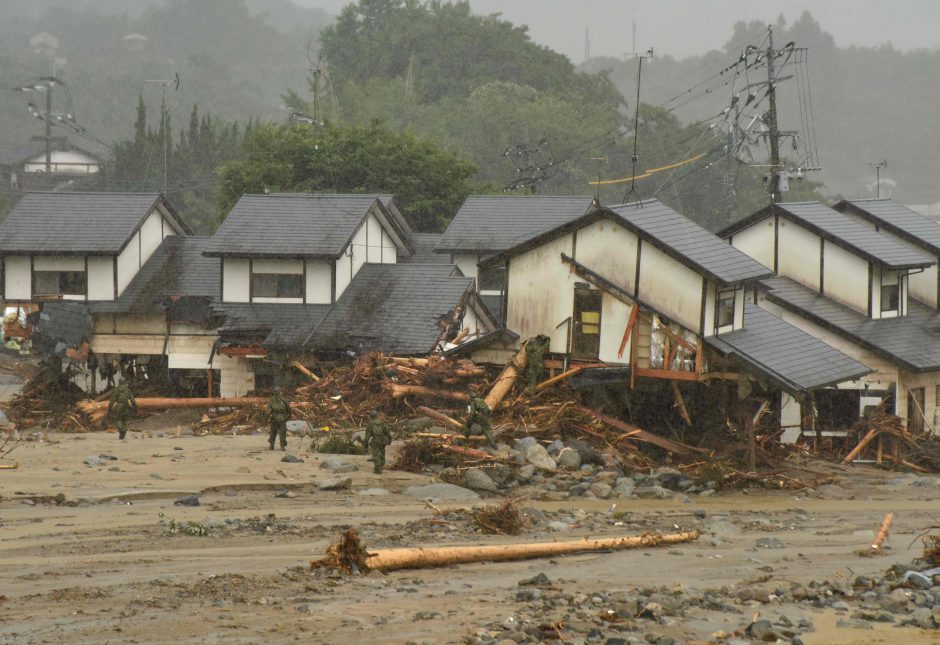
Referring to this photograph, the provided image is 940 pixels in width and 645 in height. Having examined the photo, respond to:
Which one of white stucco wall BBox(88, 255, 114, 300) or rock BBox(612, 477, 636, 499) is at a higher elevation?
white stucco wall BBox(88, 255, 114, 300)

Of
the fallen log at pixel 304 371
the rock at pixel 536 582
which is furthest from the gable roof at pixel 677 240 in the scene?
the rock at pixel 536 582

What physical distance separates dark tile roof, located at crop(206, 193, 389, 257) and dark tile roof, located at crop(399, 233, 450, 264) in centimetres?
392

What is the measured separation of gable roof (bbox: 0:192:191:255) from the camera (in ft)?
131

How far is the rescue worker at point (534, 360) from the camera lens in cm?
2906

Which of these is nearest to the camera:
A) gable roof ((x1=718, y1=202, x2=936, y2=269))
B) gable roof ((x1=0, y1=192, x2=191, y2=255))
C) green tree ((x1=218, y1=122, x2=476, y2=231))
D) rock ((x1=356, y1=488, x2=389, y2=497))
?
rock ((x1=356, y1=488, x2=389, y2=497))

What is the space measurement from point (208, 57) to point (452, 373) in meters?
125

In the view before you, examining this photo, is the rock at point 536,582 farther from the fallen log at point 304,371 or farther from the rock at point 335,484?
the fallen log at point 304,371

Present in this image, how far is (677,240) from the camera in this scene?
2888cm

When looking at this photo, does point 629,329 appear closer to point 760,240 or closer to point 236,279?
point 760,240

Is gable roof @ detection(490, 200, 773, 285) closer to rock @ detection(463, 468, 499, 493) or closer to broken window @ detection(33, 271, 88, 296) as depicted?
rock @ detection(463, 468, 499, 493)

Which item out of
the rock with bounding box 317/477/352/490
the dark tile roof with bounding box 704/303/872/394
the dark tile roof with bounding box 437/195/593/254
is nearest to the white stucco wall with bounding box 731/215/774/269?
the dark tile roof with bounding box 704/303/872/394

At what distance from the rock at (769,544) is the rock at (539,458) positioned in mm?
5822

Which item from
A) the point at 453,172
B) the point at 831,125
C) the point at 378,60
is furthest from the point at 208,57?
the point at 453,172

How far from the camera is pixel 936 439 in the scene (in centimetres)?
3334
